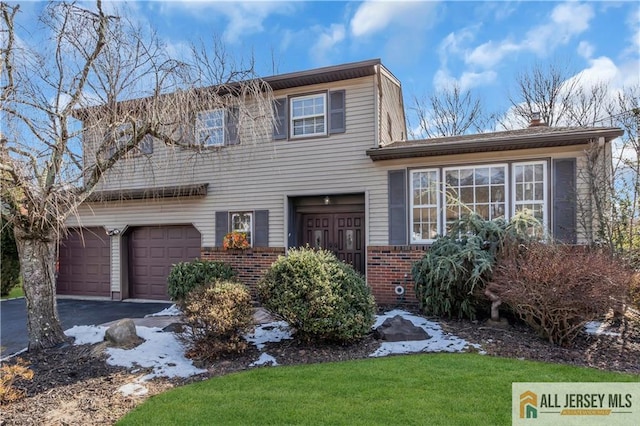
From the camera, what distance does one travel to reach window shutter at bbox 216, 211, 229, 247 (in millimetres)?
10305

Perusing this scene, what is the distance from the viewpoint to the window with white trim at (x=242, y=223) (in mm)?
10141

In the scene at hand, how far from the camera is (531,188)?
26.4ft

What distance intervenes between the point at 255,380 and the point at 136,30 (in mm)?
5502

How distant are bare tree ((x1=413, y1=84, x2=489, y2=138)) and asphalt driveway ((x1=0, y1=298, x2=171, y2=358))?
53.6 ft

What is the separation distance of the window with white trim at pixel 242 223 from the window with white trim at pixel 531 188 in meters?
6.34

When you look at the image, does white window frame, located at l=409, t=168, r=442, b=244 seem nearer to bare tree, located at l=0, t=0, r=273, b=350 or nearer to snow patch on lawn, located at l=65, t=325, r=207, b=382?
bare tree, located at l=0, t=0, r=273, b=350

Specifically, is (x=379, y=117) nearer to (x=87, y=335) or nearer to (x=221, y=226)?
(x=221, y=226)

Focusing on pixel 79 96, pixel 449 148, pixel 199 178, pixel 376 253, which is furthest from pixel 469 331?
pixel 199 178

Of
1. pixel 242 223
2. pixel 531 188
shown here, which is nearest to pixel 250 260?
pixel 242 223

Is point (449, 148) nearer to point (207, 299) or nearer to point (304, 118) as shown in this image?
point (304, 118)

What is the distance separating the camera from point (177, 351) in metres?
5.66

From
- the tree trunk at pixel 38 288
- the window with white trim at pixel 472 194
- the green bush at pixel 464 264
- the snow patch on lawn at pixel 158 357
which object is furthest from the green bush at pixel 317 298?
the tree trunk at pixel 38 288

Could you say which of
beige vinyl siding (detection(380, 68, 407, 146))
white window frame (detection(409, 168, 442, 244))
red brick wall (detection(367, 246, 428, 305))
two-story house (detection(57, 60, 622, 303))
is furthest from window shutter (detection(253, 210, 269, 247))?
white window frame (detection(409, 168, 442, 244))

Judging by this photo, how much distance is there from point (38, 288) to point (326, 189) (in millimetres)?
5979
